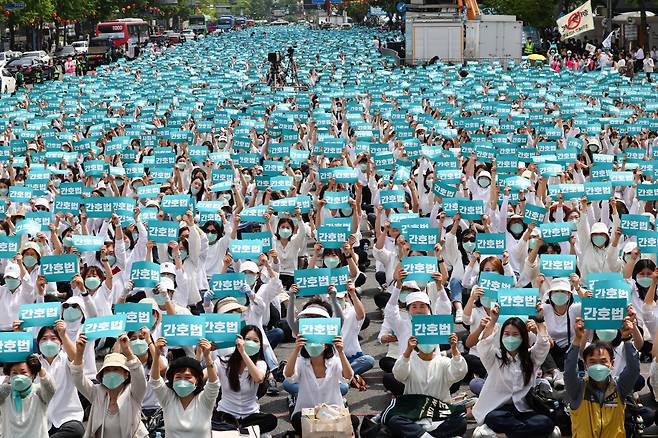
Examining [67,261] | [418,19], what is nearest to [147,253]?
[67,261]

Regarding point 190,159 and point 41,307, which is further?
point 190,159

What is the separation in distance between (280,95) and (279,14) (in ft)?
528

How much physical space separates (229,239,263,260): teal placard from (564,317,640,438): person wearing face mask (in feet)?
13.1

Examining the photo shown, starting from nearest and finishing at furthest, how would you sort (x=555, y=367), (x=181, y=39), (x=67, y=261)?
(x=555, y=367) → (x=67, y=261) → (x=181, y=39)

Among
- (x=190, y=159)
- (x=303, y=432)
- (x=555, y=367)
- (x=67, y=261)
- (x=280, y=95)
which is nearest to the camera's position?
(x=303, y=432)

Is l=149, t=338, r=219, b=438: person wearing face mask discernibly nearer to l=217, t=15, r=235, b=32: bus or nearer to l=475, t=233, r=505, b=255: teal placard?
l=475, t=233, r=505, b=255: teal placard

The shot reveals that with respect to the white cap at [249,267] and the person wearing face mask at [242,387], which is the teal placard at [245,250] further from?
the person wearing face mask at [242,387]

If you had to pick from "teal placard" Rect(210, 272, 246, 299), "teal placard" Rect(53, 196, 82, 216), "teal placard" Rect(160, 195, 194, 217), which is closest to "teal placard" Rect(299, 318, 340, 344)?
"teal placard" Rect(210, 272, 246, 299)

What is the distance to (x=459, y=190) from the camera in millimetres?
15555

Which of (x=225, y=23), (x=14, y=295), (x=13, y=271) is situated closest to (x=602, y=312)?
(x=13, y=271)

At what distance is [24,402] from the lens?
8.77 m

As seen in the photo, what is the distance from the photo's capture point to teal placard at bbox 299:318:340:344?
9.23 m

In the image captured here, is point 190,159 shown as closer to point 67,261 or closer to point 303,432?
point 67,261

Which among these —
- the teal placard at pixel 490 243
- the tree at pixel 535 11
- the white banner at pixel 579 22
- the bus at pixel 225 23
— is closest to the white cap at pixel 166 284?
the teal placard at pixel 490 243
